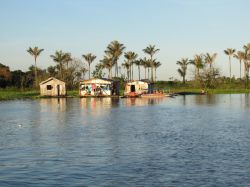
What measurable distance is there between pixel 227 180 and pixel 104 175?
13.3 ft

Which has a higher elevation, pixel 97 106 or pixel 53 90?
pixel 53 90

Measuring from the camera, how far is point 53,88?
283ft

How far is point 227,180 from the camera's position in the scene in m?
15.4

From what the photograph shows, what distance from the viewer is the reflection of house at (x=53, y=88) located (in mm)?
86000

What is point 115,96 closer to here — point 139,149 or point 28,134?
point 28,134

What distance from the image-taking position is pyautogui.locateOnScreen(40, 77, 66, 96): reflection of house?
86.0 metres

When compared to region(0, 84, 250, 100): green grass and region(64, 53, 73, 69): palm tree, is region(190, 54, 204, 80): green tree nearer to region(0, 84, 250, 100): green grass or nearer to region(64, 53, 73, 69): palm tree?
region(0, 84, 250, 100): green grass

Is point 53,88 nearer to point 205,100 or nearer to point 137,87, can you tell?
point 137,87

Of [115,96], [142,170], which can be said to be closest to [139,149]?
[142,170]

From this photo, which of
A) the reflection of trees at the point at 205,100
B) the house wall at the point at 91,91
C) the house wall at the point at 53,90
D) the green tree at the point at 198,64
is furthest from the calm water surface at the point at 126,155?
the green tree at the point at 198,64

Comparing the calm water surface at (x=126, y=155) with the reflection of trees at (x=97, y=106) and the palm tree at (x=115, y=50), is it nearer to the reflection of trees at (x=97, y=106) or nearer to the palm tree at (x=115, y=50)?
the reflection of trees at (x=97, y=106)

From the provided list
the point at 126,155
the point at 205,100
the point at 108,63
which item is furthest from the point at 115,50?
the point at 126,155

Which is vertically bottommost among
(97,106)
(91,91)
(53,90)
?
(97,106)

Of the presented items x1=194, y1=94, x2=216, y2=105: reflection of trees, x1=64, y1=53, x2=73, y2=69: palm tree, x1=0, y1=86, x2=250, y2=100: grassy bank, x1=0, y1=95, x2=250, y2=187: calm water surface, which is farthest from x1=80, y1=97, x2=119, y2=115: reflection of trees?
x1=64, y1=53, x2=73, y2=69: palm tree
